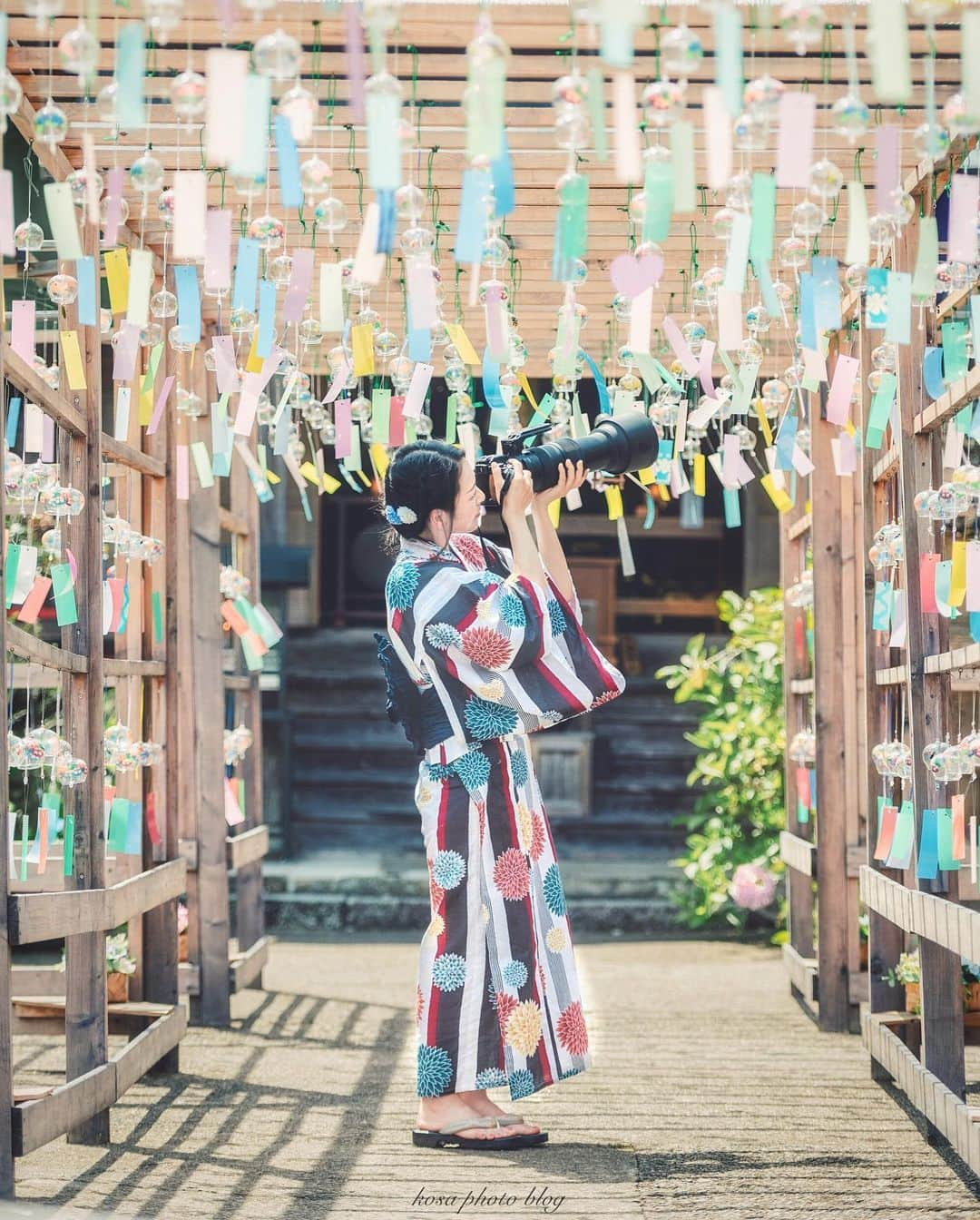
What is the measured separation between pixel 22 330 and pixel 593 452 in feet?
3.63

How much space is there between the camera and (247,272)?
249 cm

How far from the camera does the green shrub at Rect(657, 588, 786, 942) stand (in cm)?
560

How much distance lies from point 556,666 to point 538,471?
389mm

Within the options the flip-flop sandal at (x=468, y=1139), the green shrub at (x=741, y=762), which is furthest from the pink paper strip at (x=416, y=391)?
the green shrub at (x=741, y=762)

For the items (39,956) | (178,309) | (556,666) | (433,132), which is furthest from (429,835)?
(39,956)

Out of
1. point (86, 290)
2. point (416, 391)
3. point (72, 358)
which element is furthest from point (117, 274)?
point (416, 391)

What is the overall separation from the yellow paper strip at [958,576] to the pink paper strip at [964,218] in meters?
→ 0.58

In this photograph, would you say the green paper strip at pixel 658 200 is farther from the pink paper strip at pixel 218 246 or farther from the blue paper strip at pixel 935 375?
the blue paper strip at pixel 935 375

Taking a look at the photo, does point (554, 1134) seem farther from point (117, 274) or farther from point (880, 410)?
point (117, 274)

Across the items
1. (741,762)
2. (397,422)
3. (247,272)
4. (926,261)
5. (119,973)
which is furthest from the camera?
(741,762)

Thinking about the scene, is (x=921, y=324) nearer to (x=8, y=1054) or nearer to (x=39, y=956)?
(x=8, y=1054)

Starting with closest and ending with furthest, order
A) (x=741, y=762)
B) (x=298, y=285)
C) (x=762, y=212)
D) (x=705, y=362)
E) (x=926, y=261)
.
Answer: (x=762, y=212)
(x=926, y=261)
(x=298, y=285)
(x=705, y=362)
(x=741, y=762)

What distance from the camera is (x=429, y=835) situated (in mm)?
2922

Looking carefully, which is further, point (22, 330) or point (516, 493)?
point (516, 493)
